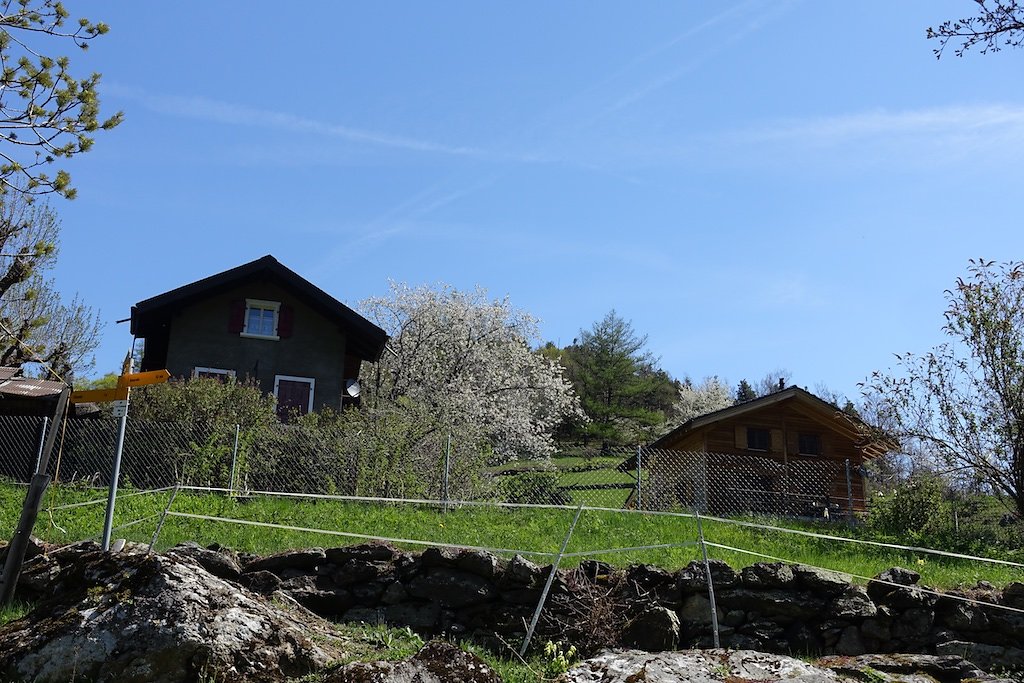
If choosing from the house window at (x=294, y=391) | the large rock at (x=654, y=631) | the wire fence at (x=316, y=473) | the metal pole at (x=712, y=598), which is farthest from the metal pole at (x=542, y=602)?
the house window at (x=294, y=391)

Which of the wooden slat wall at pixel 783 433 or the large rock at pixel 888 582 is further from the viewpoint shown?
the wooden slat wall at pixel 783 433

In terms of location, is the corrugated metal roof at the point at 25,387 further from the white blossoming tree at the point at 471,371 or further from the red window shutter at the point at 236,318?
the white blossoming tree at the point at 471,371

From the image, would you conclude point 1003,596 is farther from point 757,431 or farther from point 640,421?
point 640,421

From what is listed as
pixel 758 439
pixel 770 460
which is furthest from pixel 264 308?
pixel 758 439

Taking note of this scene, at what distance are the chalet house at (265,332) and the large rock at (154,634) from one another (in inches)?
648

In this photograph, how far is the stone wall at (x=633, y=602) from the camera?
7.79 meters

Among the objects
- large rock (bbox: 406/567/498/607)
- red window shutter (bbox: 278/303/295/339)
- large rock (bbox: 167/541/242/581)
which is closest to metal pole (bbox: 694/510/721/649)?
large rock (bbox: 406/567/498/607)

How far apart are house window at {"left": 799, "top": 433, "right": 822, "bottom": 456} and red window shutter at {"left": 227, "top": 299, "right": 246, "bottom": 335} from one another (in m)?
15.0

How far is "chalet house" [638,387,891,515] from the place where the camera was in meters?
16.5

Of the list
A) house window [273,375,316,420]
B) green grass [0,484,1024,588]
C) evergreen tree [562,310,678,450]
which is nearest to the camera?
green grass [0,484,1024,588]

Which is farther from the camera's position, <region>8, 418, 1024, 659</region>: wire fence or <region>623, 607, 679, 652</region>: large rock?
<region>8, 418, 1024, 659</region>: wire fence

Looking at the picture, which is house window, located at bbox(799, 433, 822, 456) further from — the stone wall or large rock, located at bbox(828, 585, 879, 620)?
large rock, located at bbox(828, 585, 879, 620)

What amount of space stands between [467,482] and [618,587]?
749 centimetres

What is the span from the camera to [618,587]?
805cm
